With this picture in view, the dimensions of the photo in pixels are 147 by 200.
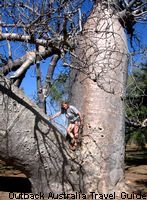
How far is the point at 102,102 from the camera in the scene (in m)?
4.29

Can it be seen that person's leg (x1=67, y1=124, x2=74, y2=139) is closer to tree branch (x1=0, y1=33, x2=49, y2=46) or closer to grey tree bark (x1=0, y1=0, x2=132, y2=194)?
grey tree bark (x1=0, y1=0, x2=132, y2=194)

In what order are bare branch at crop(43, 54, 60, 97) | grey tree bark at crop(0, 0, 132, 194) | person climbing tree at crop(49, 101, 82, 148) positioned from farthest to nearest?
bare branch at crop(43, 54, 60, 97), person climbing tree at crop(49, 101, 82, 148), grey tree bark at crop(0, 0, 132, 194)

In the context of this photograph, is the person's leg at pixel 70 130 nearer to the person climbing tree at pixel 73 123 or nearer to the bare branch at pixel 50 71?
the person climbing tree at pixel 73 123

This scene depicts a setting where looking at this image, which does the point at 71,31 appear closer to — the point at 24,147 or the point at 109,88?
the point at 109,88

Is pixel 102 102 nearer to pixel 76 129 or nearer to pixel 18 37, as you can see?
pixel 76 129

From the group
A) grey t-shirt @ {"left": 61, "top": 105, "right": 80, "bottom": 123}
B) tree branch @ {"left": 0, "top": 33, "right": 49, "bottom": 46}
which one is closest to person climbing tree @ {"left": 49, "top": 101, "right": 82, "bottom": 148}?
grey t-shirt @ {"left": 61, "top": 105, "right": 80, "bottom": 123}

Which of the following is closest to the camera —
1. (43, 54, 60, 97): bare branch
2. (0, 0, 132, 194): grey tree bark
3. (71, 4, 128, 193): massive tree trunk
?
(0, 0, 132, 194): grey tree bark

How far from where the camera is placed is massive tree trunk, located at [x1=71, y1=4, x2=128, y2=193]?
13.9 feet

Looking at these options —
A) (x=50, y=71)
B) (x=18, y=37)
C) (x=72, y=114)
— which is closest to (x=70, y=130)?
(x=72, y=114)

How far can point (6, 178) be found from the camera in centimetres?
567

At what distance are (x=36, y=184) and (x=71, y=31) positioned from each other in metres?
1.77

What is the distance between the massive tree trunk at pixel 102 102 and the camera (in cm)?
422

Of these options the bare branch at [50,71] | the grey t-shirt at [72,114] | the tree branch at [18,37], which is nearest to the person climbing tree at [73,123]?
the grey t-shirt at [72,114]

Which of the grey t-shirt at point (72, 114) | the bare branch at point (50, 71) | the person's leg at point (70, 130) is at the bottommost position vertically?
the person's leg at point (70, 130)
